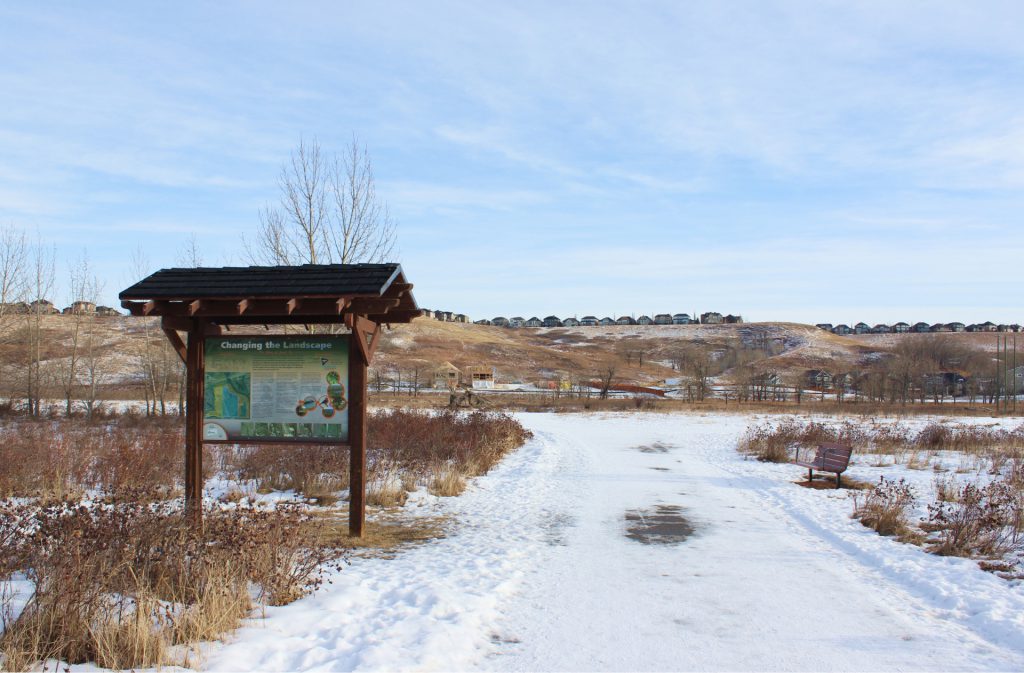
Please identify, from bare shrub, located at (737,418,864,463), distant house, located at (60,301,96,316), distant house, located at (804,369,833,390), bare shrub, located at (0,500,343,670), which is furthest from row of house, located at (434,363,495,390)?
bare shrub, located at (0,500,343,670)

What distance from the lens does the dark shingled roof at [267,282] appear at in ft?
26.3

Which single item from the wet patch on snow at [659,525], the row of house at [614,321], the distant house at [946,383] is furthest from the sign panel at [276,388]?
the row of house at [614,321]

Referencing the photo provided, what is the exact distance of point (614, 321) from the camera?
180 metres

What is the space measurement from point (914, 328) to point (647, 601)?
179 meters

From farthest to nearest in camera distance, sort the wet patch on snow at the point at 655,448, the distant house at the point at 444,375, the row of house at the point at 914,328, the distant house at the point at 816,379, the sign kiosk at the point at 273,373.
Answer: the row of house at the point at 914,328 < the distant house at the point at 816,379 < the distant house at the point at 444,375 < the wet patch on snow at the point at 655,448 < the sign kiosk at the point at 273,373

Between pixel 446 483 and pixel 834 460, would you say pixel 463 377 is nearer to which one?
pixel 834 460

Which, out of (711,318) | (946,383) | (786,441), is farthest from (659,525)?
(711,318)

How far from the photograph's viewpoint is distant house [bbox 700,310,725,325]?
6579 inches

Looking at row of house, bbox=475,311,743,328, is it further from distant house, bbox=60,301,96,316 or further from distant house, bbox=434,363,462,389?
distant house, bbox=60,301,96,316

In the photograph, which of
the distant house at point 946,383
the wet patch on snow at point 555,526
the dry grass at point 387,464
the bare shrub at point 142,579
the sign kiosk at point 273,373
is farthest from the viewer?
the distant house at point 946,383

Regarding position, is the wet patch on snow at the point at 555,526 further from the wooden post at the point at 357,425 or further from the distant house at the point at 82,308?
the distant house at the point at 82,308

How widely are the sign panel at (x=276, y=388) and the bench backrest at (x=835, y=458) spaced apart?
31.2 feet

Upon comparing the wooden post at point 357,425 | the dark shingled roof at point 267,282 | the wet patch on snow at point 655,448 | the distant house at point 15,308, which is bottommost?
the wet patch on snow at point 655,448

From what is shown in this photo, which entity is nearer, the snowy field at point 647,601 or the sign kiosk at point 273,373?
the snowy field at point 647,601
